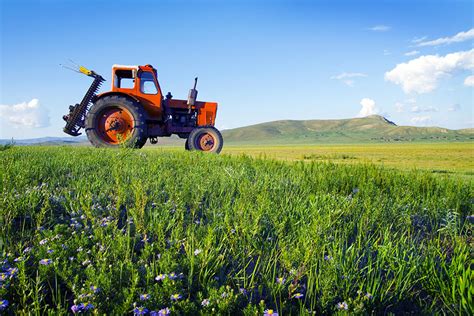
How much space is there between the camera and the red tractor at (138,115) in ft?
36.9

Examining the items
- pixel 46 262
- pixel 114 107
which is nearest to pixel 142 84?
pixel 114 107

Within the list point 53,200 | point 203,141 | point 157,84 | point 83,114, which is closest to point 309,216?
point 53,200

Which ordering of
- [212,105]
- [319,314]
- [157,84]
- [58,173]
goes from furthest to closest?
[212,105]
[157,84]
[58,173]
[319,314]

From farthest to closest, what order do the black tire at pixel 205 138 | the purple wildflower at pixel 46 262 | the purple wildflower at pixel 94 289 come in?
1. the black tire at pixel 205 138
2. the purple wildflower at pixel 46 262
3. the purple wildflower at pixel 94 289

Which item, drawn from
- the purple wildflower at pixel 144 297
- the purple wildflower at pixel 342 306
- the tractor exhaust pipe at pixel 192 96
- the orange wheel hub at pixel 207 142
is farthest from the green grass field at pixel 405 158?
the purple wildflower at pixel 144 297

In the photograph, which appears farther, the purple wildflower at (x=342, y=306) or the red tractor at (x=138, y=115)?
the red tractor at (x=138, y=115)

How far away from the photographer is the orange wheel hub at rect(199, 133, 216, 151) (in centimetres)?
1202

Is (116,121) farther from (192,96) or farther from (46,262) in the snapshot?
(46,262)

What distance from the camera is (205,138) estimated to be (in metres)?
12.1

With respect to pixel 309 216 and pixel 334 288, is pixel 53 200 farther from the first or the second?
pixel 334 288

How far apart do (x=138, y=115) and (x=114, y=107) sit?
1252 mm

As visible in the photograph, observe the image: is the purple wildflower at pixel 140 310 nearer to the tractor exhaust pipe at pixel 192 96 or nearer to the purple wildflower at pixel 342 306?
the purple wildflower at pixel 342 306

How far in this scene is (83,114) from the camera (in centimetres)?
1251

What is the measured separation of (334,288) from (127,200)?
2.42 meters
